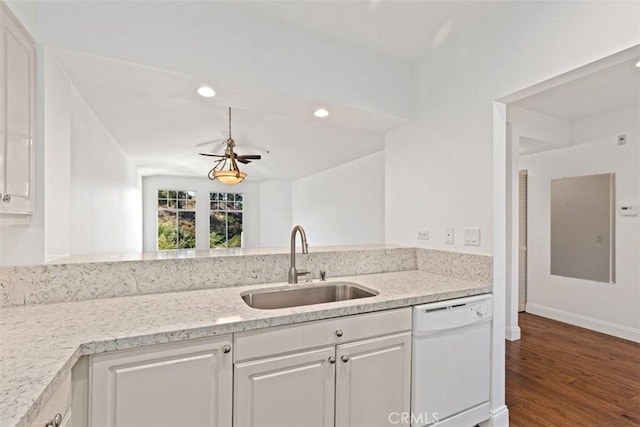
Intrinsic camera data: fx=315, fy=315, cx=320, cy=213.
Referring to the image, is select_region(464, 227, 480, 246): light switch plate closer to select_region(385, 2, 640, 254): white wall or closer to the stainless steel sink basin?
select_region(385, 2, 640, 254): white wall

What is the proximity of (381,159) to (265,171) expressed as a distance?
132 inches

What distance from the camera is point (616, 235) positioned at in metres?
3.41

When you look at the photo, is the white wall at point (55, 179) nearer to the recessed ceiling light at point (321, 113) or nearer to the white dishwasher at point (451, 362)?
the recessed ceiling light at point (321, 113)

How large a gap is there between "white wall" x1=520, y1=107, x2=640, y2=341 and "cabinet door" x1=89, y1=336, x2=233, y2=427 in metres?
4.15

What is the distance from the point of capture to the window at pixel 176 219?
27.9 ft

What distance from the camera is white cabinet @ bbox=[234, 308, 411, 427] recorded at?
1.35 m

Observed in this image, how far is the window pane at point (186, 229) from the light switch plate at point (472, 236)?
317 inches

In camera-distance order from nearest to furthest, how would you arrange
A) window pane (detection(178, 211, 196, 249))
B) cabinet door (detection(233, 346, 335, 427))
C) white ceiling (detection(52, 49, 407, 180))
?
cabinet door (detection(233, 346, 335, 427)) → white ceiling (detection(52, 49, 407, 180)) → window pane (detection(178, 211, 196, 249))

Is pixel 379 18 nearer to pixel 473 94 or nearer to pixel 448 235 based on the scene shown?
pixel 473 94

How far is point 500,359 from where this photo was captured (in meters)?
2.02

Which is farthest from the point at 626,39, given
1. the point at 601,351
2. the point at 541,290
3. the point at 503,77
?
the point at 541,290

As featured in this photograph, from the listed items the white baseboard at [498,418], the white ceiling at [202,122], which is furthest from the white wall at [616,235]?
the white baseboard at [498,418]

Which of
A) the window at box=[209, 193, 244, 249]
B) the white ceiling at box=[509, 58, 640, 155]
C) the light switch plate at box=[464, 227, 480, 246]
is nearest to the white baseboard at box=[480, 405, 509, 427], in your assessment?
the light switch plate at box=[464, 227, 480, 246]

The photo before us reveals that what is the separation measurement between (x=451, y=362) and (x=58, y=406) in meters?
1.80
